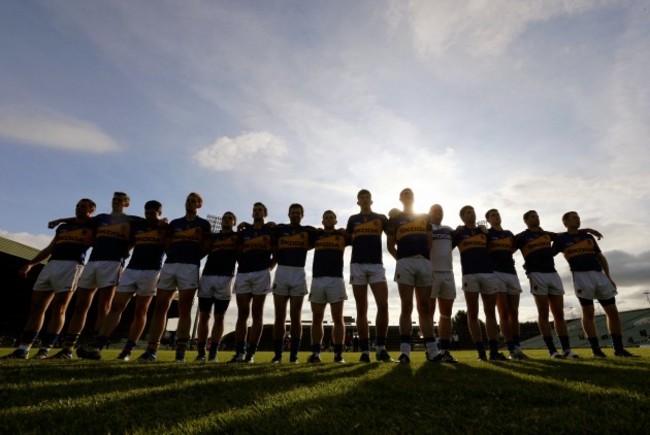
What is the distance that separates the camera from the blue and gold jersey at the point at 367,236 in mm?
6668

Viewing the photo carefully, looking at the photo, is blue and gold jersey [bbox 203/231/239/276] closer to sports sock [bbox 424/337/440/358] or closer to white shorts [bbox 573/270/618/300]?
sports sock [bbox 424/337/440/358]

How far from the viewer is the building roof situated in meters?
22.2

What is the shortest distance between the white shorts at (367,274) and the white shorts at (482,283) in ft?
5.31

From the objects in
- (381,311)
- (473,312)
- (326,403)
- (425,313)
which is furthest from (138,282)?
(473,312)

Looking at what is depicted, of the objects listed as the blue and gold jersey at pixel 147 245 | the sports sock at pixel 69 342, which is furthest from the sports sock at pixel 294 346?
the sports sock at pixel 69 342

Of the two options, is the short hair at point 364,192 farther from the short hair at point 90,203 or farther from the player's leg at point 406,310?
the short hair at point 90,203

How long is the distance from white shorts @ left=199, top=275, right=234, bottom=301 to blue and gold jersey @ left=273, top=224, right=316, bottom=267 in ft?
3.46

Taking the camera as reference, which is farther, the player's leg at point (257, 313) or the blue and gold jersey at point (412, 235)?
the player's leg at point (257, 313)

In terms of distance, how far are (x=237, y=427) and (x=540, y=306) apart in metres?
7.10

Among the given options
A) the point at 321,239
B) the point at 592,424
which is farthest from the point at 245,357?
the point at 592,424

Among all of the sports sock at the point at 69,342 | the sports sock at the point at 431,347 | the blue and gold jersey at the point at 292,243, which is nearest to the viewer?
the sports sock at the point at 431,347

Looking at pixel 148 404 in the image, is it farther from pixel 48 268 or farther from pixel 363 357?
pixel 48 268

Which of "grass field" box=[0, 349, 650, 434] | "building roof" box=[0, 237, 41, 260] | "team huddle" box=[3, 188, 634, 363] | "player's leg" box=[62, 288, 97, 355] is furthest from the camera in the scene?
"building roof" box=[0, 237, 41, 260]

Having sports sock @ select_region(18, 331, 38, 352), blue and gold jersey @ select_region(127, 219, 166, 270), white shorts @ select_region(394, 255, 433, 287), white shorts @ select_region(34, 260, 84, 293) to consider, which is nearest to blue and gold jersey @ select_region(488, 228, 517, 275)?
white shorts @ select_region(394, 255, 433, 287)
